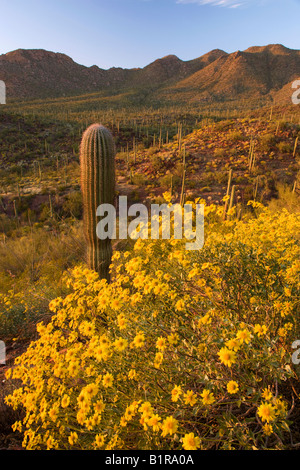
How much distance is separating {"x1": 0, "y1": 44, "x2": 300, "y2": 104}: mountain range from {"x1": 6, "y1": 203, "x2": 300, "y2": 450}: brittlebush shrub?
53213 mm

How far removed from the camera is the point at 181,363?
169cm

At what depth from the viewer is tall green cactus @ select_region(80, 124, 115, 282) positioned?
192 inches

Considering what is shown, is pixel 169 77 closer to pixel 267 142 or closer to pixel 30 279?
pixel 267 142

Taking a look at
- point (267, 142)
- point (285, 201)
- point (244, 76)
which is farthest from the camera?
point (244, 76)

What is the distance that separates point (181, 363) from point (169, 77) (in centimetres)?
9493

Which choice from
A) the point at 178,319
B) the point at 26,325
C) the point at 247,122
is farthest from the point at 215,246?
the point at 247,122

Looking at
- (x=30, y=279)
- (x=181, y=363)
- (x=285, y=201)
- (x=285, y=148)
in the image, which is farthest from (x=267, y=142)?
(x=181, y=363)

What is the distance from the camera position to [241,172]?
51.6ft

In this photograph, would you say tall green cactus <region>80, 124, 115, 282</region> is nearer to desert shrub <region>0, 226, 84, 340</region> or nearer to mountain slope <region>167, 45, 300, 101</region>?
desert shrub <region>0, 226, 84, 340</region>

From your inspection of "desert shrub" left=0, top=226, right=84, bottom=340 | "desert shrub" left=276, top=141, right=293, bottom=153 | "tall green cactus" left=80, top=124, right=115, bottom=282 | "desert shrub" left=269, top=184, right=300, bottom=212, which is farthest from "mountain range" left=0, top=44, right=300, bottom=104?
"tall green cactus" left=80, top=124, right=115, bottom=282

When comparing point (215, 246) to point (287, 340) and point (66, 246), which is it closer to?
point (287, 340)

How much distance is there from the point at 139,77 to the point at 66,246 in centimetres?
9198
